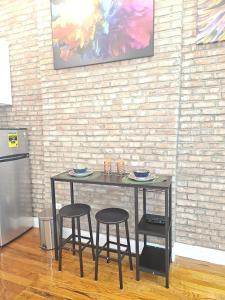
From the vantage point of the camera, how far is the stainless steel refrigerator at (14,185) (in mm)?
2777

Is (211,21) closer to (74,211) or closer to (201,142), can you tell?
(201,142)

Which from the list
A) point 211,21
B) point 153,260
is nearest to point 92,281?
point 153,260

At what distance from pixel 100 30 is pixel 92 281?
2.50m

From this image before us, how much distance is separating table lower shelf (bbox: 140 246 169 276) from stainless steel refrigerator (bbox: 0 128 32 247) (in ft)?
5.36

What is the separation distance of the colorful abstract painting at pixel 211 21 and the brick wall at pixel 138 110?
7 cm

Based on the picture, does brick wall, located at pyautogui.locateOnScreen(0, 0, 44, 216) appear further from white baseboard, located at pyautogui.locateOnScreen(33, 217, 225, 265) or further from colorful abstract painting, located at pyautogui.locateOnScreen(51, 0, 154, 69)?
white baseboard, located at pyautogui.locateOnScreen(33, 217, 225, 265)

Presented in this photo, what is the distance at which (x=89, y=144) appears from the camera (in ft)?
9.02

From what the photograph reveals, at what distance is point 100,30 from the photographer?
8.17 feet

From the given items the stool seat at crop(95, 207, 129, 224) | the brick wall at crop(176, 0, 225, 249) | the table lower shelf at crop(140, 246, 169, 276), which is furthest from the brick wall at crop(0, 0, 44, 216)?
the brick wall at crop(176, 0, 225, 249)

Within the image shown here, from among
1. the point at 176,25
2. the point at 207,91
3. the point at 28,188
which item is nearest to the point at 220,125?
the point at 207,91

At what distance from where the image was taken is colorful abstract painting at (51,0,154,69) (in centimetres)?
233

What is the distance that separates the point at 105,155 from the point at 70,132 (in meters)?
0.52

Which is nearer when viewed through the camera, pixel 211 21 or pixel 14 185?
pixel 211 21

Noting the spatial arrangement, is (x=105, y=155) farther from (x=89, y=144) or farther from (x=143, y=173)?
(x=143, y=173)
